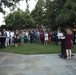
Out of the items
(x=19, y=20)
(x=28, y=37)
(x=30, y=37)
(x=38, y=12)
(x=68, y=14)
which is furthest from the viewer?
(x=19, y=20)

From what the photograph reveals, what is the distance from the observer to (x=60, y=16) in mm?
28281

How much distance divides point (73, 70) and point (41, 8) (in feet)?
146

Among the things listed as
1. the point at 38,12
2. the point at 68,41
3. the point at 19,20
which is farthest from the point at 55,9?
the point at 19,20

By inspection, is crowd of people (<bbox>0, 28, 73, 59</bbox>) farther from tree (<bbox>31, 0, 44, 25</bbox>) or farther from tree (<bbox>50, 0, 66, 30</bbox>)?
tree (<bbox>31, 0, 44, 25</bbox>)

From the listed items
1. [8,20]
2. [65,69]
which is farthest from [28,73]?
[8,20]

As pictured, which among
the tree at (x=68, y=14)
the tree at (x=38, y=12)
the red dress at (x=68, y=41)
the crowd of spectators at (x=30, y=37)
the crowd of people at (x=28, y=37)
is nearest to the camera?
the red dress at (x=68, y=41)

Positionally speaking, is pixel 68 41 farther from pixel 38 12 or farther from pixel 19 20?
pixel 19 20

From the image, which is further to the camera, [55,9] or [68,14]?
[55,9]

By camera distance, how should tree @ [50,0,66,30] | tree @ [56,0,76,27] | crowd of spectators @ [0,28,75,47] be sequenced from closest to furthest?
crowd of spectators @ [0,28,75,47]
tree @ [56,0,76,27]
tree @ [50,0,66,30]

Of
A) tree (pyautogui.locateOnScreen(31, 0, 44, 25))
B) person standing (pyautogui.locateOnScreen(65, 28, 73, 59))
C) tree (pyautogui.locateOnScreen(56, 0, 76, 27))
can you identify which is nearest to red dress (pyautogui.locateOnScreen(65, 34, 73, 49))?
person standing (pyautogui.locateOnScreen(65, 28, 73, 59))

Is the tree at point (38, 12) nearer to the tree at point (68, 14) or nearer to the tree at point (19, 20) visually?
the tree at point (19, 20)

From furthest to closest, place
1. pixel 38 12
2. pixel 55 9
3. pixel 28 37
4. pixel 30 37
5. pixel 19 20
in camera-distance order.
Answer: pixel 19 20 → pixel 38 12 → pixel 55 9 → pixel 28 37 → pixel 30 37

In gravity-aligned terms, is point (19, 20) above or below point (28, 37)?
above

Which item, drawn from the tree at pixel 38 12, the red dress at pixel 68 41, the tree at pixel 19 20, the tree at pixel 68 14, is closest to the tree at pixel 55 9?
the tree at pixel 68 14
